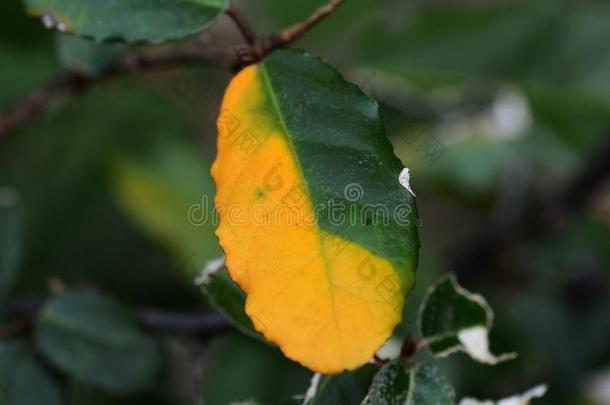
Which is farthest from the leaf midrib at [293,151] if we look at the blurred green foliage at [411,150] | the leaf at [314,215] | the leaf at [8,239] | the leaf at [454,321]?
the blurred green foliage at [411,150]

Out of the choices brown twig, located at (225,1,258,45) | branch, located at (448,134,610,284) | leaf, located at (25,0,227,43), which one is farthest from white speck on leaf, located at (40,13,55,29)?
branch, located at (448,134,610,284)

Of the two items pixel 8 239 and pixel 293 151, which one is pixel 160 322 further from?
pixel 293 151

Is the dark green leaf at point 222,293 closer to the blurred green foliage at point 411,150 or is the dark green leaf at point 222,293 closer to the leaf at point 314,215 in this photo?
the leaf at point 314,215

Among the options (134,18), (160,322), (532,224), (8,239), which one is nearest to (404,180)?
(134,18)

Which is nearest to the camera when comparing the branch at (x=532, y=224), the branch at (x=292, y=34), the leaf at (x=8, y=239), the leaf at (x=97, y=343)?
the branch at (x=292, y=34)

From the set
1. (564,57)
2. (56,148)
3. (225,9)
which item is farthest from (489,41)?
(225,9)

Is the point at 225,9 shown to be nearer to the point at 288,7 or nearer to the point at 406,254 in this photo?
the point at 406,254

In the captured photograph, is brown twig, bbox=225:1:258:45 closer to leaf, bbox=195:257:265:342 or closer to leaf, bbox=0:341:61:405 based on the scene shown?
leaf, bbox=195:257:265:342
